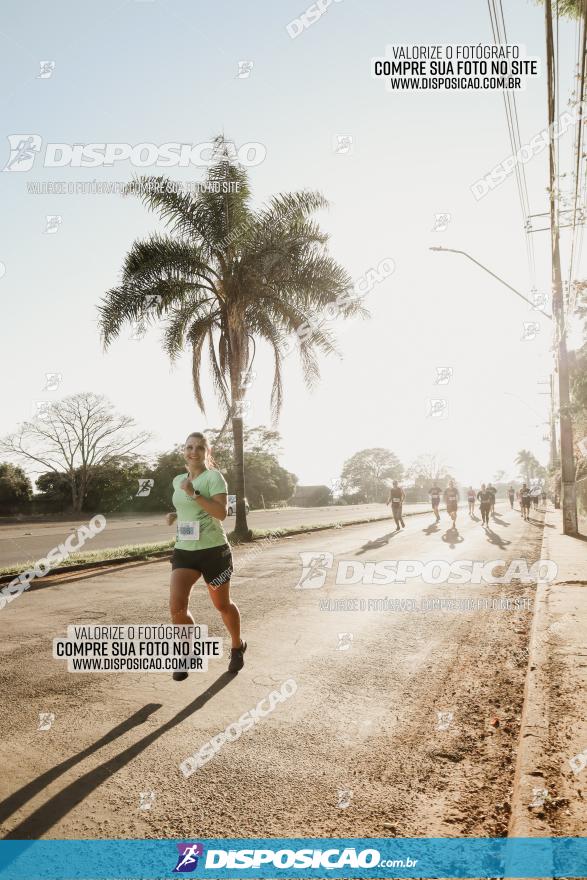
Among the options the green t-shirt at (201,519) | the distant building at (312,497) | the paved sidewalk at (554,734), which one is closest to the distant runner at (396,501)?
the paved sidewalk at (554,734)

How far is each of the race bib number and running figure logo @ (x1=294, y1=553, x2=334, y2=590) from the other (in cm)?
413

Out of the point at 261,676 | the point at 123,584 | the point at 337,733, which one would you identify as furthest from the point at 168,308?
the point at 337,733

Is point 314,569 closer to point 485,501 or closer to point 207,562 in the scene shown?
point 207,562

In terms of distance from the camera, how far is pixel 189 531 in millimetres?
4449

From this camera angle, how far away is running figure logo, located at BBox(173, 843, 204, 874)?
217 cm

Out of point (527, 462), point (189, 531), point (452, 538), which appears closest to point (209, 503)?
point (189, 531)

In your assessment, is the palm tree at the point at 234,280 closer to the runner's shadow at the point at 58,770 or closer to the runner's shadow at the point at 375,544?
the runner's shadow at the point at 375,544

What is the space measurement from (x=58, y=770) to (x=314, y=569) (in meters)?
7.54

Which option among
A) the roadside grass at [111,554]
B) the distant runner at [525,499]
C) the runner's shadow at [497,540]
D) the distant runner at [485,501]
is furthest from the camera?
the distant runner at [525,499]

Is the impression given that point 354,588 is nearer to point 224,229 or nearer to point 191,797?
point 191,797

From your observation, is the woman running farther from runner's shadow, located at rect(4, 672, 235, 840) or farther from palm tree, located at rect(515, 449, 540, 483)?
palm tree, located at rect(515, 449, 540, 483)

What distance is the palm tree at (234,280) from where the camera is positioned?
584 inches

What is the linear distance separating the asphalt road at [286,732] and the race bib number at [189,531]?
1133 mm

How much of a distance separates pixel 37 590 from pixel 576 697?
298 inches
